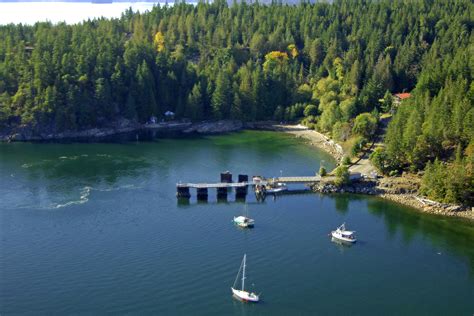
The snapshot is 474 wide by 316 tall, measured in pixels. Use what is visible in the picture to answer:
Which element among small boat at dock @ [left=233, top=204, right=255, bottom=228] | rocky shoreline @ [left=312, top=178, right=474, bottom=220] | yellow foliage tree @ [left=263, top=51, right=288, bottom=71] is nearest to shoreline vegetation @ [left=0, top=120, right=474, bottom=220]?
rocky shoreline @ [left=312, top=178, right=474, bottom=220]

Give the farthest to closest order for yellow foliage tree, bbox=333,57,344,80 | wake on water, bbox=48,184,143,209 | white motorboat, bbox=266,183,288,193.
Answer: yellow foliage tree, bbox=333,57,344,80, white motorboat, bbox=266,183,288,193, wake on water, bbox=48,184,143,209

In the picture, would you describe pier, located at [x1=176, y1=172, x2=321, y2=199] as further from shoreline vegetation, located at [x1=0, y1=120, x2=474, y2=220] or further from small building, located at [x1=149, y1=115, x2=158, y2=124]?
small building, located at [x1=149, y1=115, x2=158, y2=124]

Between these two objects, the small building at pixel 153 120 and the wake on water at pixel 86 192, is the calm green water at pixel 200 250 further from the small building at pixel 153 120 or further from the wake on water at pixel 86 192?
the small building at pixel 153 120

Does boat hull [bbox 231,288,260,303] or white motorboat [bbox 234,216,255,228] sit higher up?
white motorboat [bbox 234,216,255,228]

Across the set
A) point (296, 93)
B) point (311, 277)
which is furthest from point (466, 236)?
point (296, 93)

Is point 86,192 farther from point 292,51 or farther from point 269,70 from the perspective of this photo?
point 292,51

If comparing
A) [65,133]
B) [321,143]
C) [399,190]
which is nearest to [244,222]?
[399,190]
